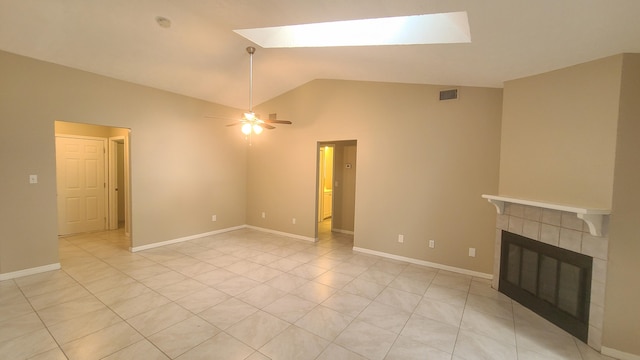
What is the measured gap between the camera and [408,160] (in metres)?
4.26

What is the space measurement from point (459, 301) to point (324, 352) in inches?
74.0

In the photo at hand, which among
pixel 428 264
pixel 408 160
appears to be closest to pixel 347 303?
pixel 428 264

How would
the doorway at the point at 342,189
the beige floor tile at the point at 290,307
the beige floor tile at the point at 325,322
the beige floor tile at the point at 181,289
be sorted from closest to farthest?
the beige floor tile at the point at 325,322 → the beige floor tile at the point at 290,307 → the beige floor tile at the point at 181,289 → the doorway at the point at 342,189

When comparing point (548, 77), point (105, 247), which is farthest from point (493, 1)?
point (105, 247)

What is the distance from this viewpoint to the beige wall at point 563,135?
229 cm

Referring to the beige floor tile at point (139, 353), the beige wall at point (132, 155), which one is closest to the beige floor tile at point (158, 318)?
the beige floor tile at point (139, 353)

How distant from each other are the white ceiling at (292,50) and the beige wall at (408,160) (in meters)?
0.36

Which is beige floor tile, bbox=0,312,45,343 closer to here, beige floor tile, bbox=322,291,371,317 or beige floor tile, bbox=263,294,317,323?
beige floor tile, bbox=263,294,317,323

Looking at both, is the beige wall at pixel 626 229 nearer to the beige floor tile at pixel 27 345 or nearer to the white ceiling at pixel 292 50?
the white ceiling at pixel 292 50

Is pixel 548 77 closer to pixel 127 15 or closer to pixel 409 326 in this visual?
pixel 409 326

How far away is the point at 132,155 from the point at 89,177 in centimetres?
234

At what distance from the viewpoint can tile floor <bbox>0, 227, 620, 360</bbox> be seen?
7.20 ft

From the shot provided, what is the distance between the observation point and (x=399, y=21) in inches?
112

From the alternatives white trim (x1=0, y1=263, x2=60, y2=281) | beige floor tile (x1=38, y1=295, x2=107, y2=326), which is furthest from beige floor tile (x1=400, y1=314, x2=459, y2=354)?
white trim (x1=0, y1=263, x2=60, y2=281)
